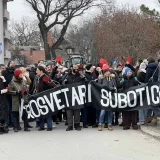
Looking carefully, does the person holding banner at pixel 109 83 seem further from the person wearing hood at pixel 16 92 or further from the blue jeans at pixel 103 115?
the person wearing hood at pixel 16 92

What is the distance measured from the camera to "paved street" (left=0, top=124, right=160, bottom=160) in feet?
25.3

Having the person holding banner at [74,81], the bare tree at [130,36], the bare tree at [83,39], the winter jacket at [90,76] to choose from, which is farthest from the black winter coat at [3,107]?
the bare tree at [83,39]

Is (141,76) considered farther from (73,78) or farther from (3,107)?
(3,107)

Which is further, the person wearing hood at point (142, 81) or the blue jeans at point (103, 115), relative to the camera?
the person wearing hood at point (142, 81)

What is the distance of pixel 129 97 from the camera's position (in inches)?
428

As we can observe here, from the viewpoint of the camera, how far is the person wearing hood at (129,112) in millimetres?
10877

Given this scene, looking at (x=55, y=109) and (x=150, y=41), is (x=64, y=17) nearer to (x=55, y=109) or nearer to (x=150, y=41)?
(x=150, y=41)

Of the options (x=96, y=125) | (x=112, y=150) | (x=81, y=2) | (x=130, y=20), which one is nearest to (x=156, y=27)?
(x=130, y=20)

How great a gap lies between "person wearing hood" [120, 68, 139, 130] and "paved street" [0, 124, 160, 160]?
32 centimetres

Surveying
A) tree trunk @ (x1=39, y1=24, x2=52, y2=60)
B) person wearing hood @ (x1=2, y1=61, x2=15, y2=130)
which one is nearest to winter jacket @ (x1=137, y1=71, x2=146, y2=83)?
person wearing hood @ (x1=2, y1=61, x2=15, y2=130)

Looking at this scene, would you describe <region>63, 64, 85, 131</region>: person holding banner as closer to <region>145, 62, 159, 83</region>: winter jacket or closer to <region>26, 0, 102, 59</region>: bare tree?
<region>145, 62, 159, 83</region>: winter jacket

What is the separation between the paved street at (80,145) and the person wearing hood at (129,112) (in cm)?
32

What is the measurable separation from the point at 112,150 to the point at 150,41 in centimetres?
2349

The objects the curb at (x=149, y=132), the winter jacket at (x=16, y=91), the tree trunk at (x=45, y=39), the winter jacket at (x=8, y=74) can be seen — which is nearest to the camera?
the curb at (x=149, y=132)
